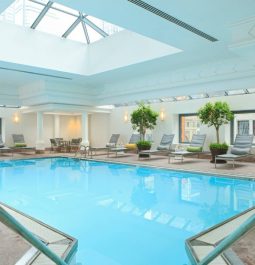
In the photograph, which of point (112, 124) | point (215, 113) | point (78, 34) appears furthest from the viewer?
point (112, 124)

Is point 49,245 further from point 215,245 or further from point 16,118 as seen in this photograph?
point 16,118

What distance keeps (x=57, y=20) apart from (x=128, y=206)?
24.4ft

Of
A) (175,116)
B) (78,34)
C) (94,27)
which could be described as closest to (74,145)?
(175,116)

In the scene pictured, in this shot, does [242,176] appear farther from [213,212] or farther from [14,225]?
[14,225]

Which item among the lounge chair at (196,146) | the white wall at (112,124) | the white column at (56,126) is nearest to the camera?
the lounge chair at (196,146)

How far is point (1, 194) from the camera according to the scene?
611 cm

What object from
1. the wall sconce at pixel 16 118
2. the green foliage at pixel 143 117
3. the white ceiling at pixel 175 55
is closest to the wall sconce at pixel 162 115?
the green foliage at pixel 143 117

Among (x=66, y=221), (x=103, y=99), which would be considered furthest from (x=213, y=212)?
Result: (x=103, y=99)

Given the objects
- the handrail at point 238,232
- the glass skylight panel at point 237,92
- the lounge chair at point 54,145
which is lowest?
the lounge chair at point 54,145

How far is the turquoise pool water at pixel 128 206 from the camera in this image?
3295mm

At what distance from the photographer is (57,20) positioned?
31.6 feet

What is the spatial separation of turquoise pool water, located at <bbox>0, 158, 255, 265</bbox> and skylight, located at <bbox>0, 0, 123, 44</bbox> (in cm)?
517

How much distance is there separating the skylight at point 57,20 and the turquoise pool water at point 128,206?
5.17 metres

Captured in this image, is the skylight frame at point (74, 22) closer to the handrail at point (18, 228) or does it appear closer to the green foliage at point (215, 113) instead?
the green foliage at point (215, 113)
